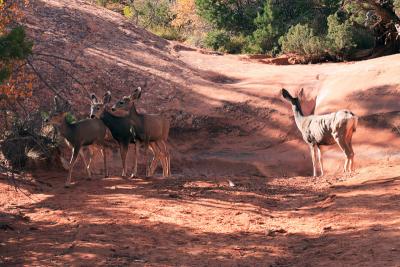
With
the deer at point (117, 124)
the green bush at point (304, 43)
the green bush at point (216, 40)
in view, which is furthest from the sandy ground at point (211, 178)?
the green bush at point (216, 40)

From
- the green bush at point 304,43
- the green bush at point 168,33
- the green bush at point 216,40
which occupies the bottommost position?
the green bush at point 304,43

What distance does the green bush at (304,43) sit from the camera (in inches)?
1069

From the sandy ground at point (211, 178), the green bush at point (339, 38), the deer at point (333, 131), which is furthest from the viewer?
the green bush at point (339, 38)

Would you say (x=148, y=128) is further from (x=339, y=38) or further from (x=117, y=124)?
(x=339, y=38)

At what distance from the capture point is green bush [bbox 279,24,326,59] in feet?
89.0

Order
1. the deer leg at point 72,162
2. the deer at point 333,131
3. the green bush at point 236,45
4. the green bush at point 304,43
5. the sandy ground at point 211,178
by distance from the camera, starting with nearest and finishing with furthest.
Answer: the sandy ground at point 211,178 → the deer leg at point 72,162 → the deer at point 333,131 → the green bush at point 304,43 → the green bush at point 236,45

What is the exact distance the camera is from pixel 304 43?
2728 centimetres

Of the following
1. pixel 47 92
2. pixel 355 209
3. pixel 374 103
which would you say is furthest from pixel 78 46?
pixel 355 209

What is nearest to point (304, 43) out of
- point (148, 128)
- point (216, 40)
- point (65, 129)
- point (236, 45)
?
point (236, 45)

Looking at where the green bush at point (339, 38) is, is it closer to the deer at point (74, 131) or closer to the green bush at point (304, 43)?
the green bush at point (304, 43)

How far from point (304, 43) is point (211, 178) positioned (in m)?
13.9

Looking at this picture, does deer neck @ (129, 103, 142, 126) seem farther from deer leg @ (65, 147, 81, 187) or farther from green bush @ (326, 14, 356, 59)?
green bush @ (326, 14, 356, 59)

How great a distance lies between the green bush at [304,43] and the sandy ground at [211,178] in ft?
7.26

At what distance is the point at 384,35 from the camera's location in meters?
28.0
